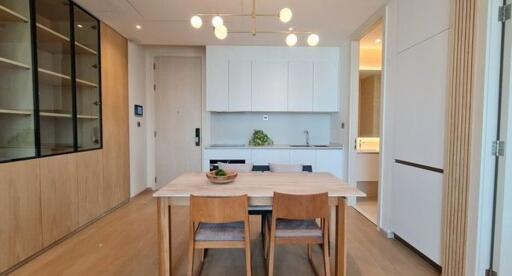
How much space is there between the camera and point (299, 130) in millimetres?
5293

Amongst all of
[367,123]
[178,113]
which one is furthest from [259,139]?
[367,123]

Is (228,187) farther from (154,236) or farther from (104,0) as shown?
(104,0)

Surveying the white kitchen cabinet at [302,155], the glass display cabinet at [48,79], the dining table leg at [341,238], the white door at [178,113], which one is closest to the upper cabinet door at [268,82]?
the white kitchen cabinet at [302,155]

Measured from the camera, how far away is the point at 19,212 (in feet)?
8.16

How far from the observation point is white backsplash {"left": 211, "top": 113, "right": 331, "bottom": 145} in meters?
5.27

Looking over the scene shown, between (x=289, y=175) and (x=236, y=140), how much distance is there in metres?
2.67

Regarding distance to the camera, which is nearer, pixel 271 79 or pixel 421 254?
pixel 421 254

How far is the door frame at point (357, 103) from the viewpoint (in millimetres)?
3297

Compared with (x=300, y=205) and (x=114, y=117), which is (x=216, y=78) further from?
(x=300, y=205)

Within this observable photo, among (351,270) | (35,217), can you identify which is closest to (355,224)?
(351,270)

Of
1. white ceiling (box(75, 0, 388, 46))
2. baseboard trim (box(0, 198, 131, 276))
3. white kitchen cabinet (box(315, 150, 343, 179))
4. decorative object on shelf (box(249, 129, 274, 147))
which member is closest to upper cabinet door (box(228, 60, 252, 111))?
white ceiling (box(75, 0, 388, 46))

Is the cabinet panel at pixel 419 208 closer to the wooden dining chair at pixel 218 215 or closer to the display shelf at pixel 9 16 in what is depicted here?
the wooden dining chair at pixel 218 215

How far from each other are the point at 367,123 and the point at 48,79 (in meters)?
4.58

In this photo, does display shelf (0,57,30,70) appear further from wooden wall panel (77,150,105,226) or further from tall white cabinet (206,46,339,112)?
tall white cabinet (206,46,339,112)
